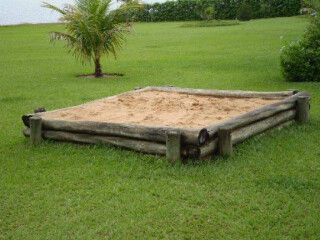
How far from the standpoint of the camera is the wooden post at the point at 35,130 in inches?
230

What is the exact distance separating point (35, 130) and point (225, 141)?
2626 mm

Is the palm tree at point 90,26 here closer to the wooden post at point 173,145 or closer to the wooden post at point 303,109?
the wooden post at point 303,109

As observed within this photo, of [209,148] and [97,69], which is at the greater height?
[97,69]

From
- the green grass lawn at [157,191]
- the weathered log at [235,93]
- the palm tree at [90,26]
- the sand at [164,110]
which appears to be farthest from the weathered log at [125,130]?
the palm tree at [90,26]

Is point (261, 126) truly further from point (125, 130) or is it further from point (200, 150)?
point (125, 130)

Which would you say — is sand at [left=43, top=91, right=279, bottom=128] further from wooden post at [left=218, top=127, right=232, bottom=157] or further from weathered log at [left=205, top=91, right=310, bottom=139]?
A: wooden post at [left=218, top=127, right=232, bottom=157]

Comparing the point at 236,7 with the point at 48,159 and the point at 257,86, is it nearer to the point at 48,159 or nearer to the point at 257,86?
the point at 257,86

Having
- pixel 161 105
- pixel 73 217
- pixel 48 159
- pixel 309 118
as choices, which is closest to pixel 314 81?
pixel 309 118

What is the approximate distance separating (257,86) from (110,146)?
5764mm

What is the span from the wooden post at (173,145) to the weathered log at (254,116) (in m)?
0.39

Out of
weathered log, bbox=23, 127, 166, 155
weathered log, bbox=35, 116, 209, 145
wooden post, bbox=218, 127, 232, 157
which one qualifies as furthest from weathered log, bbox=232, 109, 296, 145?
weathered log, bbox=23, 127, 166, 155

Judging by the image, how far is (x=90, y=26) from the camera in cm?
1187

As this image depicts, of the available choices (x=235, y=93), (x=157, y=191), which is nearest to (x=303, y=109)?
(x=235, y=93)

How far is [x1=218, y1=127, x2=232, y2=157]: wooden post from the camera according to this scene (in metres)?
5.07
